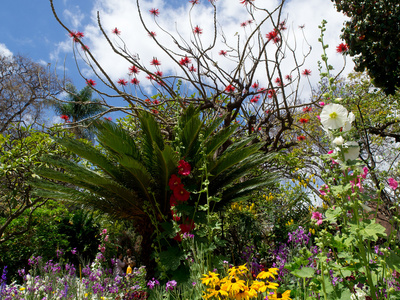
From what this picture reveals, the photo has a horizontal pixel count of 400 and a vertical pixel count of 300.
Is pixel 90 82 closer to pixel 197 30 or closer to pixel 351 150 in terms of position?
pixel 197 30

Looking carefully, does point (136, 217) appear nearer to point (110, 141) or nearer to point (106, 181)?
point (106, 181)

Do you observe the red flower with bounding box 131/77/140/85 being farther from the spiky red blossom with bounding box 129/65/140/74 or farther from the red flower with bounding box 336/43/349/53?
the red flower with bounding box 336/43/349/53

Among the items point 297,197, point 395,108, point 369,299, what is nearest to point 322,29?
point 369,299

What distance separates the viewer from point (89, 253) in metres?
Answer: 5.90

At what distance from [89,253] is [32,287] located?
13.0 feet

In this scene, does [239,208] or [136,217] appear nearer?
[136,217]

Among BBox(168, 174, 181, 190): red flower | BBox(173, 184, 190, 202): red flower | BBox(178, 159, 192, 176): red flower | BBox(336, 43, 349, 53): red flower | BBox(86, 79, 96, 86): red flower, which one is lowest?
BBox(173, 184, 190, 202): red flower

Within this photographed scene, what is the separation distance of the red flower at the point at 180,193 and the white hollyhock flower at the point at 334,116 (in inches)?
86.1

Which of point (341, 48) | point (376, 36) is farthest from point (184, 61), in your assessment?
point (376, 36)

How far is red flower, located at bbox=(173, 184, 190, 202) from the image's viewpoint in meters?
3.28

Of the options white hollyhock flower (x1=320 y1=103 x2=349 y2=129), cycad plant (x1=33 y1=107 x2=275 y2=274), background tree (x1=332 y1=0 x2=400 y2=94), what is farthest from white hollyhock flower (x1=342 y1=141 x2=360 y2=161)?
background tree (x1=332 y1=0 x2=400 y2=94)

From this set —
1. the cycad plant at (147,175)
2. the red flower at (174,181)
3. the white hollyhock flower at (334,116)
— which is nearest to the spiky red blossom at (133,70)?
the cycad plant at (147,175)

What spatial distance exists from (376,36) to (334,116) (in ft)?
15.5

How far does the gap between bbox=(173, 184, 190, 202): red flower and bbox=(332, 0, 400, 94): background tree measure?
4033 millimetres
